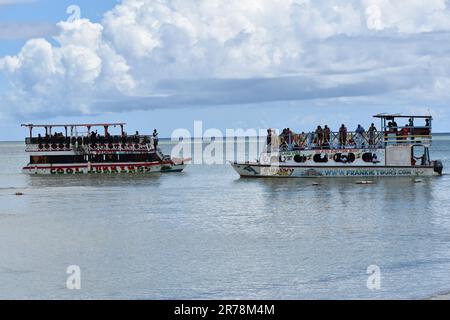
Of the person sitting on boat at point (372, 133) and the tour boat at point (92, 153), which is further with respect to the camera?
the tour boat at point (92, 153)

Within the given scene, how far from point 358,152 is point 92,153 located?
25.7 metres

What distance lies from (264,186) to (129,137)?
18.9m

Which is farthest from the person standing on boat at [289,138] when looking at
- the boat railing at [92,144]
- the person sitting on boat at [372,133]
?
the boat railing at [92,144]

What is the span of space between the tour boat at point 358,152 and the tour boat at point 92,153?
15.9 metres

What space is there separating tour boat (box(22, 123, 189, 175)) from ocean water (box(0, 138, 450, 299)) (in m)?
18.6

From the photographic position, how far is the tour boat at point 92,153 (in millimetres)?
70625

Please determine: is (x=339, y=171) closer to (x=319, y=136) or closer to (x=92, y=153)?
(x=319, y=136)

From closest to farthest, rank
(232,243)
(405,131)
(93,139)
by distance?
(232,243)
(405,131)
(93,139)

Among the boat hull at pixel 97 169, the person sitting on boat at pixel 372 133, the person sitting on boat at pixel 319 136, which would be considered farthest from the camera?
the boat hull at pixel 97 169

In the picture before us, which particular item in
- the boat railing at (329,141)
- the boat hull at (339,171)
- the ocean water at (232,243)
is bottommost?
the ocean water at (232,243)

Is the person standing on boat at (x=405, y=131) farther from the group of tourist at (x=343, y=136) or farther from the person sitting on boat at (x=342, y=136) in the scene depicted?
the person sitting on boat at (x=342, y=136)

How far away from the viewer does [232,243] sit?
28.9m

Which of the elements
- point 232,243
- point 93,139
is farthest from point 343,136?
point 232,243
